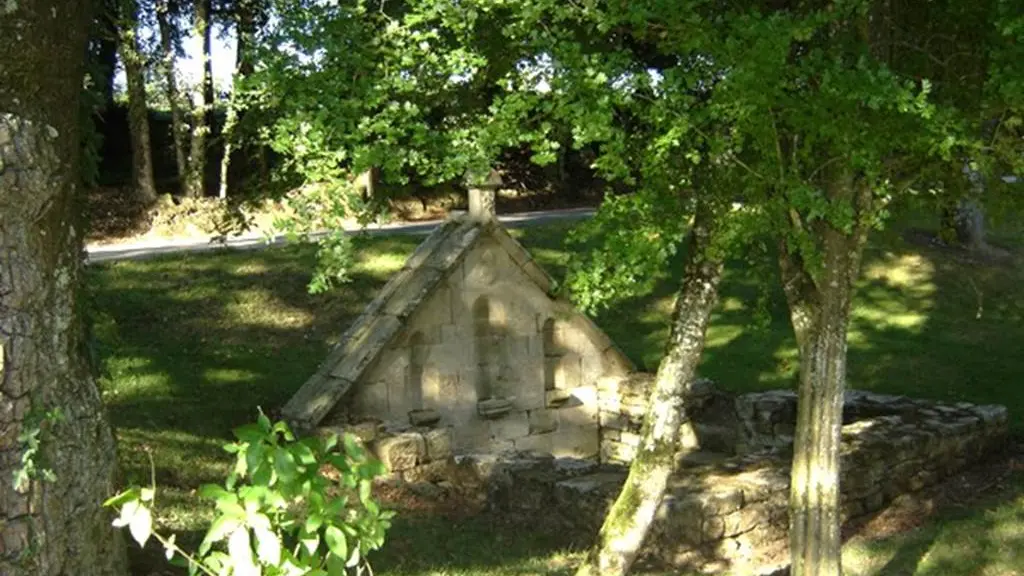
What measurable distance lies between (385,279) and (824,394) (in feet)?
38.9

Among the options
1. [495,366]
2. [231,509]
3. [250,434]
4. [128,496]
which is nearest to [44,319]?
[128,496]

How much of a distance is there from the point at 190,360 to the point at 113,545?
961 cm

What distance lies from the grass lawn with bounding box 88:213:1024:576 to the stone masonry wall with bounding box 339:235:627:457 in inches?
68.4

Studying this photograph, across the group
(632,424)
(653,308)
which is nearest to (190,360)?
(632,424)

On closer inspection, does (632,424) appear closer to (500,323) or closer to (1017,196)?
(500,323)

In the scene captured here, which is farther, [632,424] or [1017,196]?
[632,424]

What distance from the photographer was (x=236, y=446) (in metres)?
3.19

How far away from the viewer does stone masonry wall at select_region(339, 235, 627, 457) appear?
44.9 ft

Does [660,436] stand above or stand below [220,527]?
below

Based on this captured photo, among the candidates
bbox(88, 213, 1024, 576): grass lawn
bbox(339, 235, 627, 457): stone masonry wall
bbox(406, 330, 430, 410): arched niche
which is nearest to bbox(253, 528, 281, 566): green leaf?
bbox(88, 213, 1024, 576): grass lawn

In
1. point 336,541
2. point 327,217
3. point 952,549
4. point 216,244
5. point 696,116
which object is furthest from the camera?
point 216,244

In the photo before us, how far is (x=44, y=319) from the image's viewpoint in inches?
232

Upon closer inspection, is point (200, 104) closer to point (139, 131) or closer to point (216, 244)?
point (139, 131)

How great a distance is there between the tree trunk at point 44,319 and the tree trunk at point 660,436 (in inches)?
152
